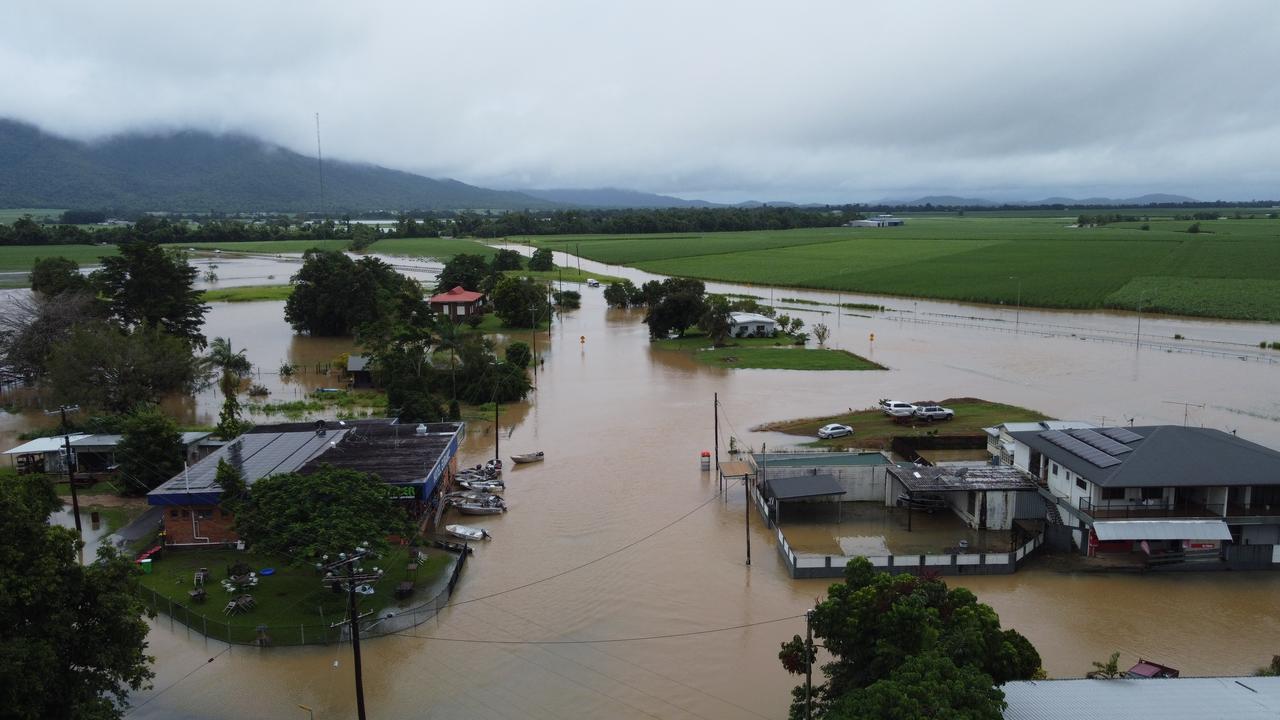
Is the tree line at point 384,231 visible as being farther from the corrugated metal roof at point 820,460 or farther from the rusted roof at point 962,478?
the rusted roof at point 962,478

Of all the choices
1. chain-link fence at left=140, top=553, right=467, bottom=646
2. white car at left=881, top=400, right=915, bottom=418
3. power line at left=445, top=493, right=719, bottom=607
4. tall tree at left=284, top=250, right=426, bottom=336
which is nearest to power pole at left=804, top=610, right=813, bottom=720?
power line at left=445, top=493, right=719, bottom=607

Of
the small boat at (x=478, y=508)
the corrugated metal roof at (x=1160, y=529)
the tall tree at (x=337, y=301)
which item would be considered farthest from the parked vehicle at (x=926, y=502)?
the tall tree at (x=337, y=301)

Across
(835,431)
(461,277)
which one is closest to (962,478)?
(835,431)

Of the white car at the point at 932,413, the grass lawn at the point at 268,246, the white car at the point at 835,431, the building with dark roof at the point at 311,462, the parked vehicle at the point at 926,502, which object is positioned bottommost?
the parked vehicle at the point at 926,502

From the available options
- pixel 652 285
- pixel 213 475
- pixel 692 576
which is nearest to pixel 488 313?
pixel 652 285

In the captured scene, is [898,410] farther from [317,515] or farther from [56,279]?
[56,279]

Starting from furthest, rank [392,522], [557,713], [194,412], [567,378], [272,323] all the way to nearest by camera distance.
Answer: [272,323] → [567,378] → [194,412] → [392,522] → [557,713]

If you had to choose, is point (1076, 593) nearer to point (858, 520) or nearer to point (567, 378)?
point (858, 520)
